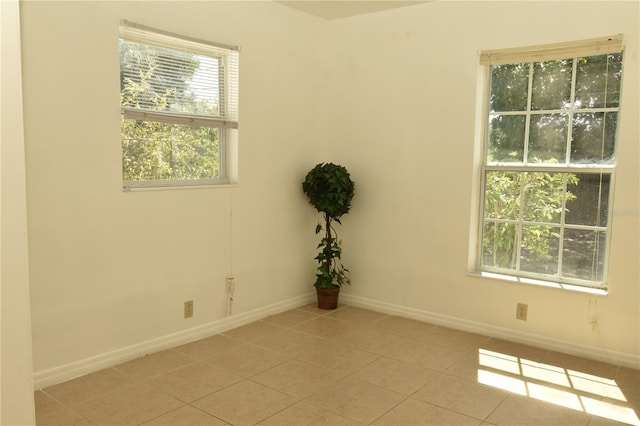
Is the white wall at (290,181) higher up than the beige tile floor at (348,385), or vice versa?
the white wall at (290,181)

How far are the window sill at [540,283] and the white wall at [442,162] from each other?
3 centimetres

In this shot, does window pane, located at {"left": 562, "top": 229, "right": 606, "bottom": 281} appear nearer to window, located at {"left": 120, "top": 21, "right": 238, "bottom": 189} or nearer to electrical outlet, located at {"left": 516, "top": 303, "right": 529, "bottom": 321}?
electrical outlet, located at {"left": 516, "top": 303, "right": 529, "bottom": 321}

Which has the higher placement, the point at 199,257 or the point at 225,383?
the point at 199,257

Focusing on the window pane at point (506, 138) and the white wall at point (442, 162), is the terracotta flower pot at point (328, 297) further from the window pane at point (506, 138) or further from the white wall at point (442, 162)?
the window pane at point (506, 138)

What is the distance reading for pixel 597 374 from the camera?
10.2ft

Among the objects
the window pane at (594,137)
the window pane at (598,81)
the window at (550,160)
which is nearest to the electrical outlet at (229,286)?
the window at (550,160)

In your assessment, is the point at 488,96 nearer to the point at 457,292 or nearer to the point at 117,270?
the point at 457,292

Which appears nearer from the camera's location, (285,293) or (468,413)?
(468,413)

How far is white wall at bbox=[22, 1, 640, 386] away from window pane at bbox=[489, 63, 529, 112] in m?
0.16

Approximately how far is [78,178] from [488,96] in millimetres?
2804

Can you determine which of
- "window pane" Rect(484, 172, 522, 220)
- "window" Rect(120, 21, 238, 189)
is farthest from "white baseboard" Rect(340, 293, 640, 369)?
"window" Rect(120, 21, 238, 189)

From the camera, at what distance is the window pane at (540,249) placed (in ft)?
11.6

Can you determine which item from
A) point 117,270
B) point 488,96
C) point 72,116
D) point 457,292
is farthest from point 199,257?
point 488,96

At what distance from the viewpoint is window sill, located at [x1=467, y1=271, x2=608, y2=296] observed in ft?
11.0
